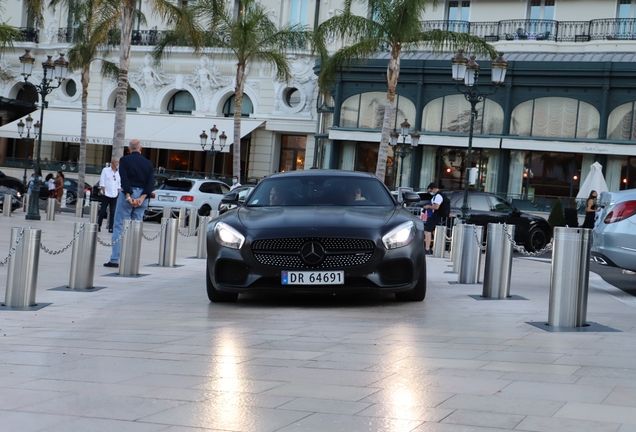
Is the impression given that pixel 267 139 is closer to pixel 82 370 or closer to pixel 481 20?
pixel 481 20

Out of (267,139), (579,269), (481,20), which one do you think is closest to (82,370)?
(579,269)

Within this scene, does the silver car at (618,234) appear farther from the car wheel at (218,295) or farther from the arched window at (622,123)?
the arched window at (622,123)

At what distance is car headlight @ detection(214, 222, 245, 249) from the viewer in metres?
8.88

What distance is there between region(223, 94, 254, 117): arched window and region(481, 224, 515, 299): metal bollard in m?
39.1

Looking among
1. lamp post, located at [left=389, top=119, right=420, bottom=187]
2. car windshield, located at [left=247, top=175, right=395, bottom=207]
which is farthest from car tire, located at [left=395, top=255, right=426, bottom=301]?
lamp post, located at [left=389, top=119, right=420, bottom=187]

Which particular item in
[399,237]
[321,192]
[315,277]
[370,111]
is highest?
[370,111]

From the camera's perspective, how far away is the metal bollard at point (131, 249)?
12.1 metres

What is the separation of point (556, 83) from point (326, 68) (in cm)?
1176

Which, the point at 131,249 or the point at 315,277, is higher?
the point at 315,277

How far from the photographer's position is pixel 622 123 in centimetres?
3725

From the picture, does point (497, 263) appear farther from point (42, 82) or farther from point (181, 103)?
point (181, 103)

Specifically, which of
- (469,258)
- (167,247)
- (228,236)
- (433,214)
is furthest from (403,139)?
(228,236)

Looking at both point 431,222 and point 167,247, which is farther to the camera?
point 431,222

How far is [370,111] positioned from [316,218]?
33230 millimetres
